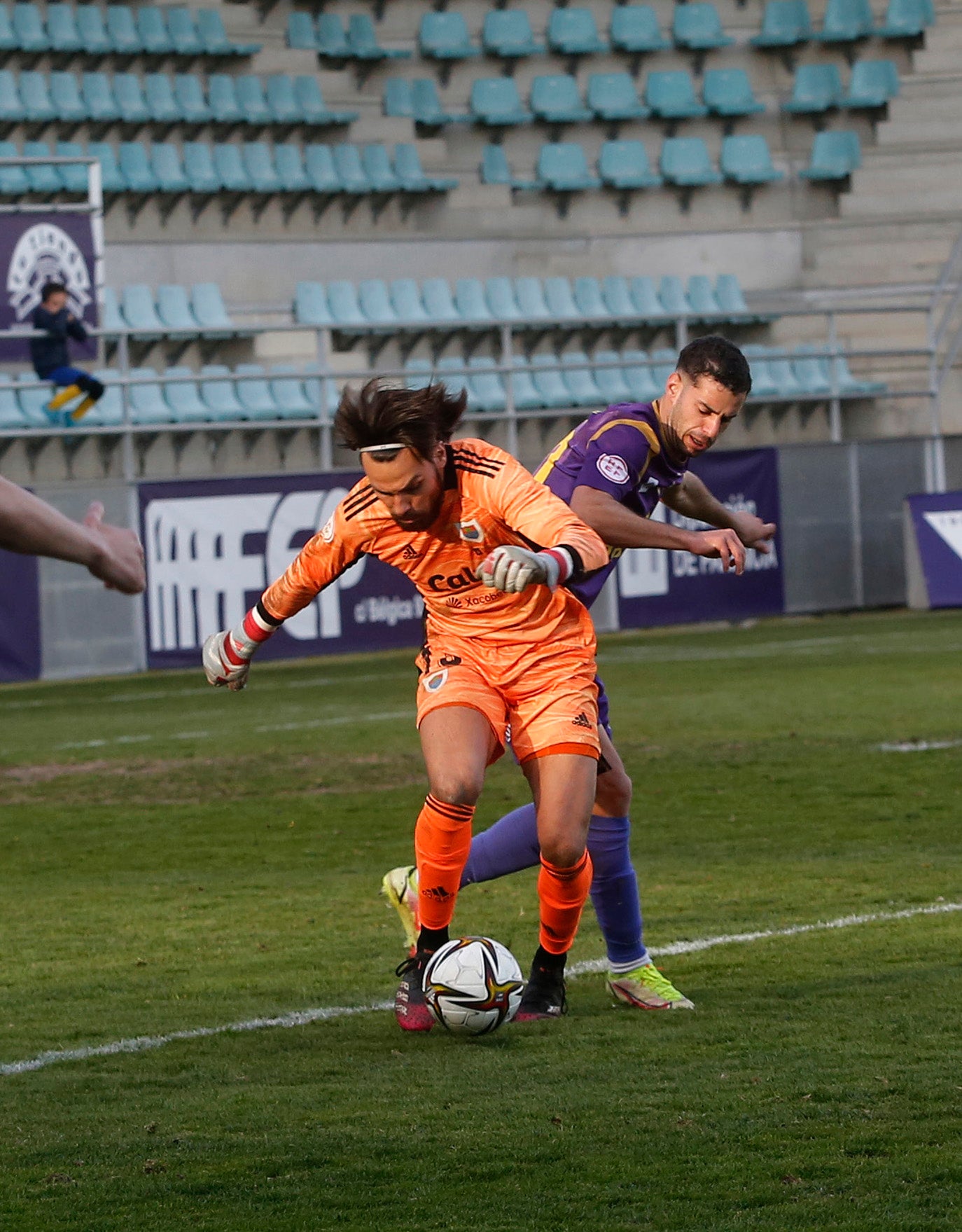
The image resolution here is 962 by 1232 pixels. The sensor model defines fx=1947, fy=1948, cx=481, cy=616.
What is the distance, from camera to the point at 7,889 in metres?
7.88

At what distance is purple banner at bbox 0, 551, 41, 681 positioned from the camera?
1780 centimetres

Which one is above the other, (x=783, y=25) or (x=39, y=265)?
(x=783, y=25)

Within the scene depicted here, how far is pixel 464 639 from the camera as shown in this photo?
17.6 feet

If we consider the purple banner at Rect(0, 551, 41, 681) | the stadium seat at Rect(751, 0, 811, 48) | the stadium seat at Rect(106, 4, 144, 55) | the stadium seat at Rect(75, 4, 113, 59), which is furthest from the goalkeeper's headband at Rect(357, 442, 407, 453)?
the stadium seat at Rect(751, 0, 811, 48)

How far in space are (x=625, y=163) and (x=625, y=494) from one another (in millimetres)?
23169

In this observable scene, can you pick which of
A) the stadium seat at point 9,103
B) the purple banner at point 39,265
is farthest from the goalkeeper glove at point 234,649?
the stadium seat at point 9,103

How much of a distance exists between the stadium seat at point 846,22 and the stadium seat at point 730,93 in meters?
1.38

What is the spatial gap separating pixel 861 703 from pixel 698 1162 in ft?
33.1

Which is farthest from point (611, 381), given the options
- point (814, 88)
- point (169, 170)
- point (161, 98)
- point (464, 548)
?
point (464, 548)

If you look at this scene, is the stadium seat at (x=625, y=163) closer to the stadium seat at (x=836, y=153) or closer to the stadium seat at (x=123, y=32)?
the stadium seat at (x=836, y=153)

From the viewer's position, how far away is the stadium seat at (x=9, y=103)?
2305 centimetres

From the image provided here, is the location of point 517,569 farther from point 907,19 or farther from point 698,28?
point 907,19

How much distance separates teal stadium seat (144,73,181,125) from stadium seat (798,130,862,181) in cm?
928

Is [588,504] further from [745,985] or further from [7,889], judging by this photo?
[7,889]
